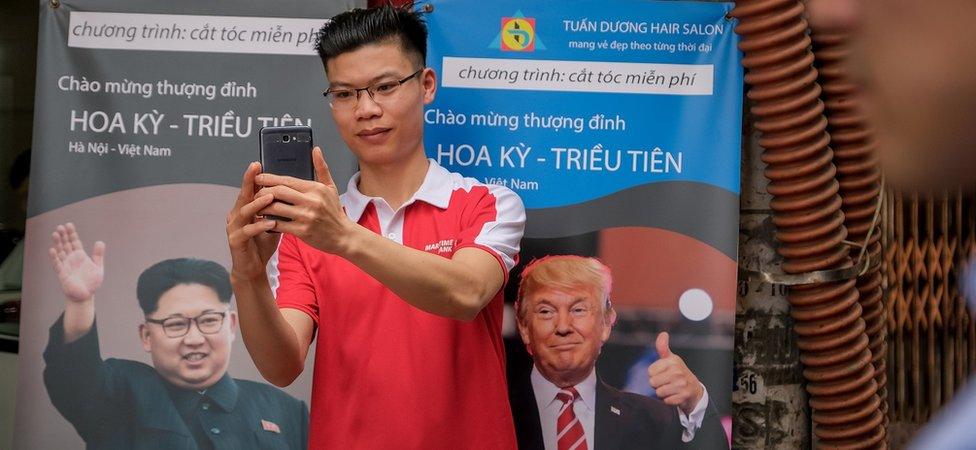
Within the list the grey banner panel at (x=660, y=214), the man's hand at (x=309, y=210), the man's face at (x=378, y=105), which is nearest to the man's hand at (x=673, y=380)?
the grey banner panel at (x=660, y=214)

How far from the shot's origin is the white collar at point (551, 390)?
3.96 meters

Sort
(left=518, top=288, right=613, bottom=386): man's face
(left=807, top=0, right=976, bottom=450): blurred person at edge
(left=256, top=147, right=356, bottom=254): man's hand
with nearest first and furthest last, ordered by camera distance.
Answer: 1. (left=807, top=0, right=976, bottom=450): blurred person at edge
2. (left=256, top=147, right=356, bottom=254): man's hand
3. (left=518, top=288, right=613, bottom=386): man's face

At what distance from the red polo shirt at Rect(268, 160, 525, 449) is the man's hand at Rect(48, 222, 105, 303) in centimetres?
123

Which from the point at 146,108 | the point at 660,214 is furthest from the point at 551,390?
the point at 146,108

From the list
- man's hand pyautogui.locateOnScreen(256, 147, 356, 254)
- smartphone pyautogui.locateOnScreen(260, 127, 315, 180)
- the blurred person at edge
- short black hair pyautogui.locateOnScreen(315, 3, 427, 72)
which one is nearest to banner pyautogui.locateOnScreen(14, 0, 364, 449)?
short black hair pyautogui.locateOnScreen(315, 3, 427, 72)

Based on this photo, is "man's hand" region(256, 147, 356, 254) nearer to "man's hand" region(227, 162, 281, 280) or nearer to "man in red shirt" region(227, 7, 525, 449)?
"man's hand" region(227, 162, 281, 280)

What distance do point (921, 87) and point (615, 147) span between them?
291 centimetres

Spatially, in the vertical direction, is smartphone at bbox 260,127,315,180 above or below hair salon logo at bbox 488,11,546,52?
below

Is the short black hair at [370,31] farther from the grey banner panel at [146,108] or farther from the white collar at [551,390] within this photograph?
the white collar at [551,390]

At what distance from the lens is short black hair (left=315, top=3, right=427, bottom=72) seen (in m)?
3.18

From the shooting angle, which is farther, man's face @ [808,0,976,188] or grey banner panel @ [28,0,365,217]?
grey banner panel @ [28,0,365,217]

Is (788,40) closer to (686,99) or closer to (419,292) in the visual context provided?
(686,99)

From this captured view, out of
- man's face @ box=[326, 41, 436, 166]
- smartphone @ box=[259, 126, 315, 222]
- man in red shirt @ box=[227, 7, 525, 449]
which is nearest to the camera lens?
smartphone @ box=[259, 126, 315, 222]

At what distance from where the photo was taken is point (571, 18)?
398cm
